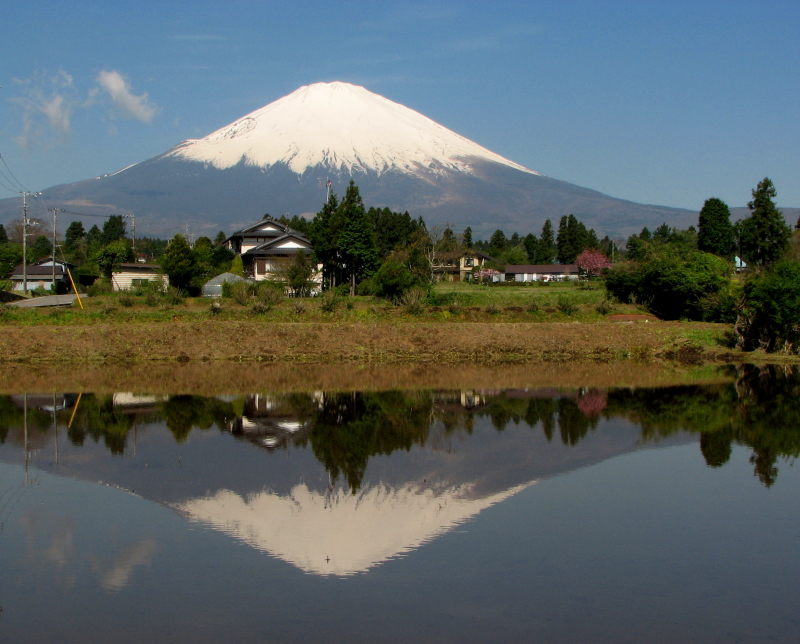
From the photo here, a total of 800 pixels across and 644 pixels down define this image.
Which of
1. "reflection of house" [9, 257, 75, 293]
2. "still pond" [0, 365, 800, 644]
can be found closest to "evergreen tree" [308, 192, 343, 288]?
"reflection of house" [9, 257, 75, 293]

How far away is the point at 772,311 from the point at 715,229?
110ft

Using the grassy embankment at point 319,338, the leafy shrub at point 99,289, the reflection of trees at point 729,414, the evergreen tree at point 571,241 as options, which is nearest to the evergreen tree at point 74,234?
the evergreen tree at point 571,241

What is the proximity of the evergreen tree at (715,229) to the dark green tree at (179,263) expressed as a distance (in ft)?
119

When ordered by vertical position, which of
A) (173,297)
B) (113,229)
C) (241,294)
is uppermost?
(113,229)

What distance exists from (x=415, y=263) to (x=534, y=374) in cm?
2979

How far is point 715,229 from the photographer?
5366 centimetres

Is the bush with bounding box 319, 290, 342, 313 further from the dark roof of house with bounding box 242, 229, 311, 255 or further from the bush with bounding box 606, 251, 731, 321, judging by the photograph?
the dark roof of house with bounding box 242, 229, 311, 255

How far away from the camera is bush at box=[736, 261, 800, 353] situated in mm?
22312

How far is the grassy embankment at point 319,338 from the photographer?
2262 centimetres

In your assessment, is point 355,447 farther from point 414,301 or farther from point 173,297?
point 173,297

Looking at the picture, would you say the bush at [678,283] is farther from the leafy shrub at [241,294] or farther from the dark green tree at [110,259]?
the dark green tree at [110,259]

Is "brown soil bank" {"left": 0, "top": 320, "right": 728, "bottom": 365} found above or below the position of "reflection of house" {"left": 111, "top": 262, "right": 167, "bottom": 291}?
below

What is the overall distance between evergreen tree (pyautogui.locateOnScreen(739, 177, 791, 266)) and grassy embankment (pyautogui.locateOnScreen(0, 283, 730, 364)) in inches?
1014

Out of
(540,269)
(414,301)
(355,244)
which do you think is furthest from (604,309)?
(540,269)
